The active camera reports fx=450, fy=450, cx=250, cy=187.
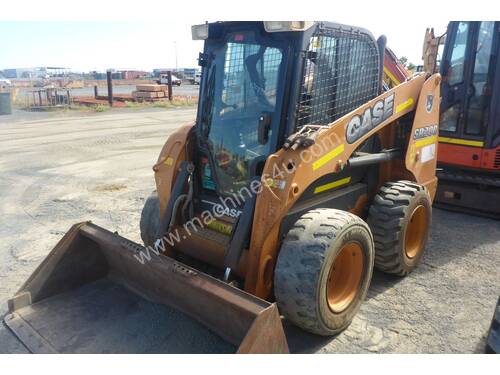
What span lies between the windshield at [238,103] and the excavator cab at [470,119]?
3.53 m

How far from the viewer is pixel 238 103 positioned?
354cm

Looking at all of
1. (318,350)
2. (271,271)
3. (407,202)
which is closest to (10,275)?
(271,271)

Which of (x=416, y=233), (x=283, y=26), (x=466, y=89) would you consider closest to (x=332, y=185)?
(x=416, y=233)

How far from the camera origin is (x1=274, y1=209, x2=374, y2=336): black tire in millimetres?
2928

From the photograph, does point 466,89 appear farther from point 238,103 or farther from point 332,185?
point 238,103

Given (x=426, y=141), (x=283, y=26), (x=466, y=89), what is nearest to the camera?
(x=283, y=26)

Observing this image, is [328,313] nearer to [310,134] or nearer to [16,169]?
[310,134]

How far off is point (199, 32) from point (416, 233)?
2761mm

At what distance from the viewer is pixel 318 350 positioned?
314cm

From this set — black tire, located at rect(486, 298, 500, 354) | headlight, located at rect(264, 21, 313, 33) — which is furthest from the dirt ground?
headlight, located at rect(264, 21, 313, 33)

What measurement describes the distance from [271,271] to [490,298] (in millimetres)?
2002

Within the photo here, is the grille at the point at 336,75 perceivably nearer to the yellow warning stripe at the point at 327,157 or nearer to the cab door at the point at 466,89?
the yellow warning stripe at the point at 327,157

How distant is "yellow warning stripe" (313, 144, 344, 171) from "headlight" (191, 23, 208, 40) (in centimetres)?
135

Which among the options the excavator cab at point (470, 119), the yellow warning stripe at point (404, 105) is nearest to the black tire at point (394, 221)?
the yellow warning stripe at point (404, 105)
